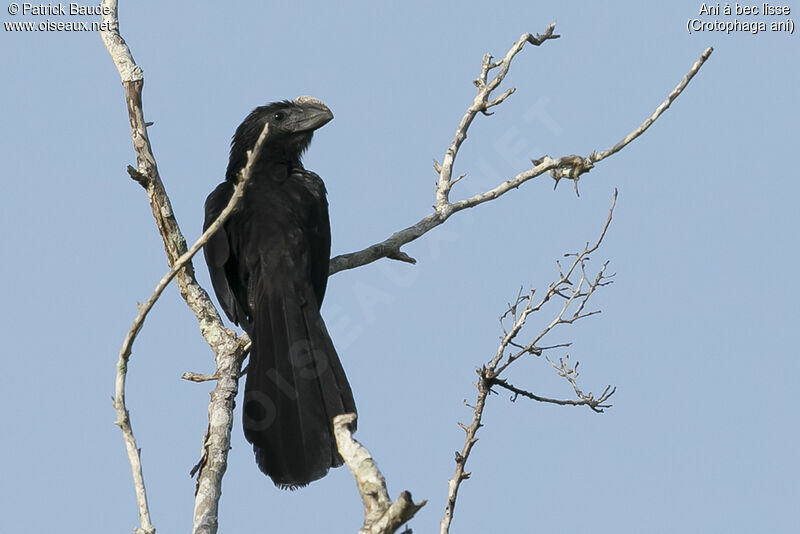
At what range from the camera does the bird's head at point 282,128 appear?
6.86m

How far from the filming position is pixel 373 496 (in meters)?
3.06

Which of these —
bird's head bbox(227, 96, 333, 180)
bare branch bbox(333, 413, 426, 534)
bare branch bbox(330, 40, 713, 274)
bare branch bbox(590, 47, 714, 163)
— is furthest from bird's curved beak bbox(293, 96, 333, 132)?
bare branch bbox(333, 413, 426, 534)

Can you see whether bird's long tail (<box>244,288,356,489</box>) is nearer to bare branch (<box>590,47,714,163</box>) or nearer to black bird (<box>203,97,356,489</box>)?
black bird (<box>203,97,356,489</box>)

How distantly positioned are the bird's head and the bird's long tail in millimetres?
1352

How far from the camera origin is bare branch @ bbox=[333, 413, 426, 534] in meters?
2.88

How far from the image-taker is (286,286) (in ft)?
19.4

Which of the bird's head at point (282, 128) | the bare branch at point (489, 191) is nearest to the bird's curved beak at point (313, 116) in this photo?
the bird's head at point (282, 128)

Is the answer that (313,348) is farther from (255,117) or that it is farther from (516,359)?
(255,117)

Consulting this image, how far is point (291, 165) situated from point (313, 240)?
82 cm

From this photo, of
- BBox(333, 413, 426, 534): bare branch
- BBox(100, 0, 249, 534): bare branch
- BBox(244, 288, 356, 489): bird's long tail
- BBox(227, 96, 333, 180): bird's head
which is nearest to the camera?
BBox(333, 413, 426, 534): bare branch

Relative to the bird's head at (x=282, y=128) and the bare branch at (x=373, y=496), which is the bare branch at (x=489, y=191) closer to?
the bird's head at (x=282, y=128)

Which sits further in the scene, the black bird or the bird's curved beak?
the bird's curved beak

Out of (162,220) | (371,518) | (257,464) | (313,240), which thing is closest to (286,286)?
(313,240)

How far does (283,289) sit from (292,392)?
34.4 inches
